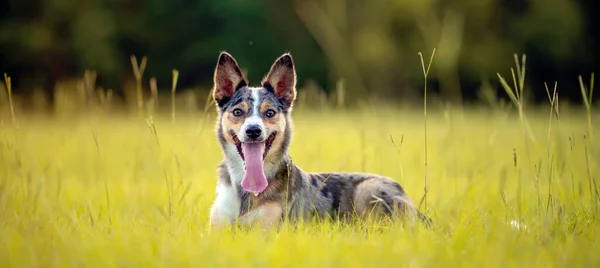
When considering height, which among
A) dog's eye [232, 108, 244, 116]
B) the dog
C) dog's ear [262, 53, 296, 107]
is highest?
dog's ear [262, 53, 296, 107]

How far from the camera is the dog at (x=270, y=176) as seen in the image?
5.26 metres

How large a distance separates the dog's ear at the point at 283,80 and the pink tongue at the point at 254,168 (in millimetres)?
773

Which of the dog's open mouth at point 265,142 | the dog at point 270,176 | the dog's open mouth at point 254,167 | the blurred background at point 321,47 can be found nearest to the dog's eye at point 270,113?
the dog at point 270,176

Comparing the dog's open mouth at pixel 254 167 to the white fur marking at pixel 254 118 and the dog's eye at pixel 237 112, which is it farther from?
the dog's eye at pixel 237 112

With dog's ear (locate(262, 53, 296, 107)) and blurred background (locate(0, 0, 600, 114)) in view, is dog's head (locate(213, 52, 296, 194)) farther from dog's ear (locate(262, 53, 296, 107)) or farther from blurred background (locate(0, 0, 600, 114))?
blurred background (locate(0, 0, 600, 114))

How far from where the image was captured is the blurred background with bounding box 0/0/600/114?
27.7 meters

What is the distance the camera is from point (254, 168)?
17.2 feet

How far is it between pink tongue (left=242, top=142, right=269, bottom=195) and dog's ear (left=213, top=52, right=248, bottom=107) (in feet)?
2.41

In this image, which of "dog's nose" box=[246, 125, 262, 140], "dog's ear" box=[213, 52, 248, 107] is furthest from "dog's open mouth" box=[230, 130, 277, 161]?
"dog's ear" box=[213, 52, 248, 107]

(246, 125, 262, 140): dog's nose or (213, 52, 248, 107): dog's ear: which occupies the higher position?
(213, 52, 248, 107): dog's ear

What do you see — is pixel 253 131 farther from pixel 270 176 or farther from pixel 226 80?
pixel 226 80

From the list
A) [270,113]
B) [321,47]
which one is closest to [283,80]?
[270,113]

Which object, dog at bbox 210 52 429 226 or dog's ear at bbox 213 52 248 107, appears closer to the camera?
dog at bbox 210 52 429 226

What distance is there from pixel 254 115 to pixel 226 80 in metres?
0.59
